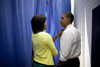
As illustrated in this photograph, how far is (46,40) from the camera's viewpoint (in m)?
1.21

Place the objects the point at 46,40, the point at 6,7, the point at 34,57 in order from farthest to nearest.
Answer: the point at 6,7
the point at 34,57
the point at 46,40

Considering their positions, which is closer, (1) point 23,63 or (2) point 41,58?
(2) point 41,58

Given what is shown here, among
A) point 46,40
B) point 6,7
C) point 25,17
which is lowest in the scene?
point 46,40

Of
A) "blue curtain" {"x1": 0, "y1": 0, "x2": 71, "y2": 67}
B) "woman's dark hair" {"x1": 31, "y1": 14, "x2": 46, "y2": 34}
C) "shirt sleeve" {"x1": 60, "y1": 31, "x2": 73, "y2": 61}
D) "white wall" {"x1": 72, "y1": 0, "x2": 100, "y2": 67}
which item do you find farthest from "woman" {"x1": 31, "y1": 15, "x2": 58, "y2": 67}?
"blue curtain" {"x1": 0, "y1": 0, "x2": 71, "y2": 67}

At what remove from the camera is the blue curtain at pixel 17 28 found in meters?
2.31

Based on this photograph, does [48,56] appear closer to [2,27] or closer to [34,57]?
[34,57]

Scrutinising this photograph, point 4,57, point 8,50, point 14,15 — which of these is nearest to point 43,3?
point 14,15

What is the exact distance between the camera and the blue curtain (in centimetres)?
231

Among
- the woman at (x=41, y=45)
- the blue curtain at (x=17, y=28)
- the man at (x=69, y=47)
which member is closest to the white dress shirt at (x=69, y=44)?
the man at (x=69, y=47)

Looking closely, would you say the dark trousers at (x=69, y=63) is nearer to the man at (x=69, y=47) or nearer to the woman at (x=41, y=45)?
the man at (x=69, y=47)

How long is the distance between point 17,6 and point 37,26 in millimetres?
1212

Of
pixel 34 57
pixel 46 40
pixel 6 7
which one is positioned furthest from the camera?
pixel 6 7

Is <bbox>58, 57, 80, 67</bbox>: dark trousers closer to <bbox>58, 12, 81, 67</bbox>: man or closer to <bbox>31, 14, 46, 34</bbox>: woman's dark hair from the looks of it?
<bbox>58, 12, 81, 67</bbox>: man

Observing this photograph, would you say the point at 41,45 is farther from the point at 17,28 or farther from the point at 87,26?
the point at 17,28
